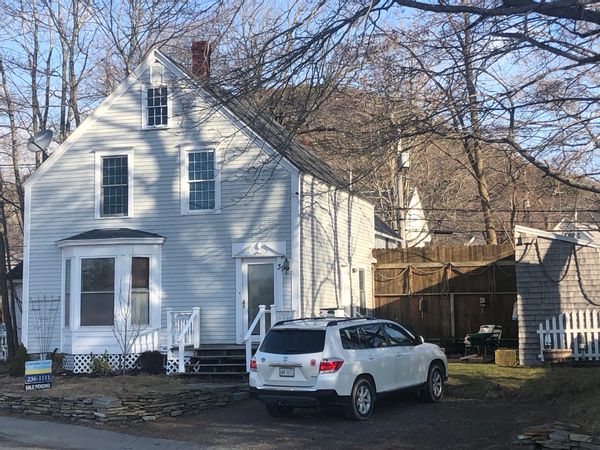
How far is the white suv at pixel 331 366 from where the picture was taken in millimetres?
10992

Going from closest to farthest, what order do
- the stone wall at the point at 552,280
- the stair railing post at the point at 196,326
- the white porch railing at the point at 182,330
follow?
the white porch railing at the point at 182,330, the stone wall at the point at 552,280, the stair railing post at the point at 196,326

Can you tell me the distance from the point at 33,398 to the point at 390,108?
8.81 metres

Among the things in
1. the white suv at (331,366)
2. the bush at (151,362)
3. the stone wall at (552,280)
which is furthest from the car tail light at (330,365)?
the stone wall at (552,280)

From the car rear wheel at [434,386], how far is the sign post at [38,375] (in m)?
7.69

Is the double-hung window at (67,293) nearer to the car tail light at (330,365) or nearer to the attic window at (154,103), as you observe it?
the attic window at (154,103)

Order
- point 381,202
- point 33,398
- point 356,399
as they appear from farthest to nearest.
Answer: point 381,202 → point 33,398 → point 356,399

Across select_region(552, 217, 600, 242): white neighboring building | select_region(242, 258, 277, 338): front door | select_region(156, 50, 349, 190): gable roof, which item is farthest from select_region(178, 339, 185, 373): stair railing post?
select_region(552, 217, 600, 242): white neighboring building

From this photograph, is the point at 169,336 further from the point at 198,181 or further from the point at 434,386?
the point at 434,386

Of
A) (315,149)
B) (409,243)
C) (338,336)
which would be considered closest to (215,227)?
(338,336)

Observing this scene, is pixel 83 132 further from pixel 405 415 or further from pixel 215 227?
pixel 405 415

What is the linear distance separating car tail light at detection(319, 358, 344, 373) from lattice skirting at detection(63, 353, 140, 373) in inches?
322

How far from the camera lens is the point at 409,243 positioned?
39281 mm

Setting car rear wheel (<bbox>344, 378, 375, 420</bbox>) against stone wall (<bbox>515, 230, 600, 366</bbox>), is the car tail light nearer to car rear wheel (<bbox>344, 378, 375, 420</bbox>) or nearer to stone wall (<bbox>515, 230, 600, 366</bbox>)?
car rear wheel (<bbox>344, 378, 375, 420</bbox>)

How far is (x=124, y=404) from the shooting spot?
12.4 m
